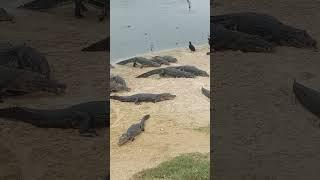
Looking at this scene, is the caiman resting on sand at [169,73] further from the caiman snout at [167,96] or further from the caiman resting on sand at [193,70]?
the caiman snout at [167,96]

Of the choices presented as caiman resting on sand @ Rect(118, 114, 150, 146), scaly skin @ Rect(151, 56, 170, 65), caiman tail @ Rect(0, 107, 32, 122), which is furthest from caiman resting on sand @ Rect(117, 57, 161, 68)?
caiman tail @ Rect(0, 107, 32, 122)

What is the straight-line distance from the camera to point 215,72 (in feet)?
28.6

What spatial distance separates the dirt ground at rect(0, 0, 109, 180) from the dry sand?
407mm

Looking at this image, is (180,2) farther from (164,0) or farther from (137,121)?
(137,121)

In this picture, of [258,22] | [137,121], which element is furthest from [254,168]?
[258,22]

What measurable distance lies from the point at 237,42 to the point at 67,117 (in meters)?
4.32

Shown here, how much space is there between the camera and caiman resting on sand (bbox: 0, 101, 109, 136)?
6438mm

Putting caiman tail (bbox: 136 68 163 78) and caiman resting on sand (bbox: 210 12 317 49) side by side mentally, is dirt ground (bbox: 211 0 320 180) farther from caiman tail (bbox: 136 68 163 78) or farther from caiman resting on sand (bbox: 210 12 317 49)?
caiman tail (bbox: 136 68 163 78)

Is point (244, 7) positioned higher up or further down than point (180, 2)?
higher up

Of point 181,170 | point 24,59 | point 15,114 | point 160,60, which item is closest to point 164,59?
point 160,60

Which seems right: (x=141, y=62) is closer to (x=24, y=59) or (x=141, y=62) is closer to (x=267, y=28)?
(x=267, y=28)

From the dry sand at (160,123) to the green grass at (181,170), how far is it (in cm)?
15

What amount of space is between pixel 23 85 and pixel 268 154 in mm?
3302

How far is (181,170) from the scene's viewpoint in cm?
582
